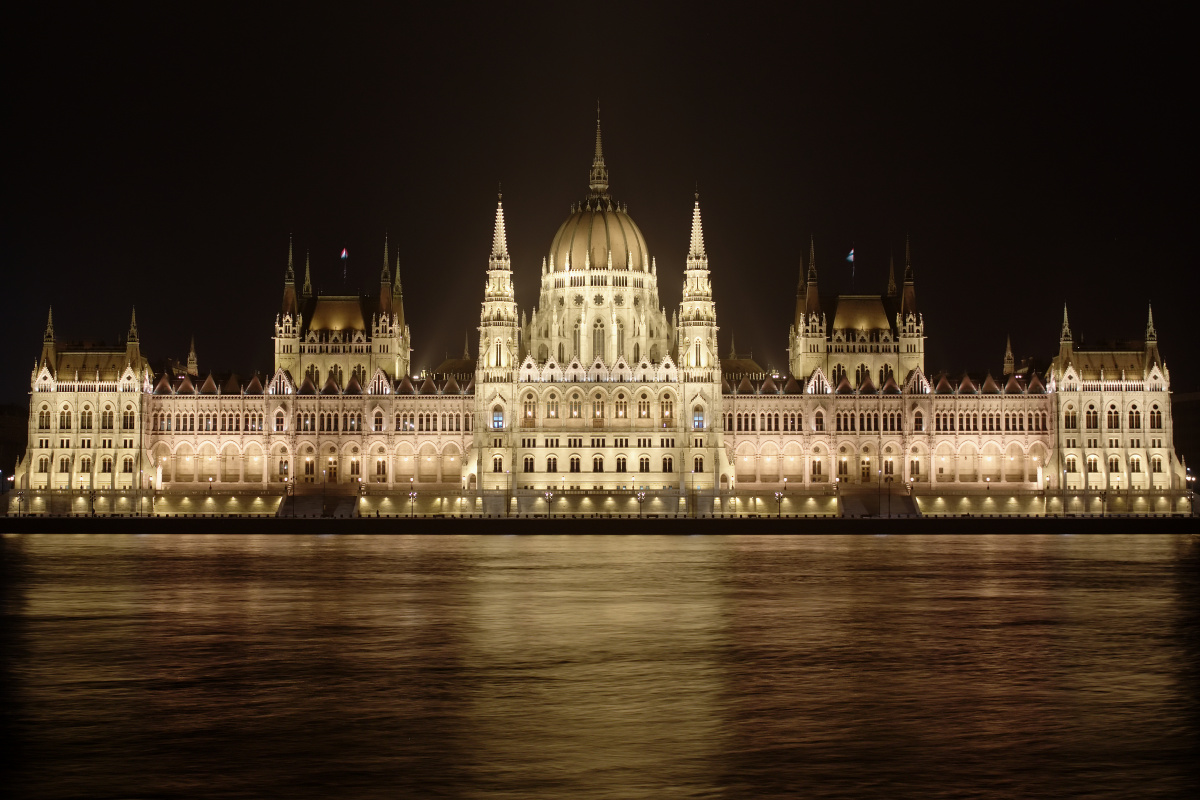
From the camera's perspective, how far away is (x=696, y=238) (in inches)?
5315

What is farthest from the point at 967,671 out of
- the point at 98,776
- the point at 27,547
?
the point at 27,547

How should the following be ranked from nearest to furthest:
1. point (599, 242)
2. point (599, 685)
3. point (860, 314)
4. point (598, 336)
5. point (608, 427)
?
point (599, 685)
point (608, 427)
point (598, 336)
point (599, 242)
point (860, 314)

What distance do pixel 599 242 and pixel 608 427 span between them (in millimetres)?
20823

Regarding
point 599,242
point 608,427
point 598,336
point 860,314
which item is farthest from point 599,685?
point 860,314

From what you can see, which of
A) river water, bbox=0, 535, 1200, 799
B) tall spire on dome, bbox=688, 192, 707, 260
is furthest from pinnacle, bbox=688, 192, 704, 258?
river water, bbox=0, 535, 1200, 799

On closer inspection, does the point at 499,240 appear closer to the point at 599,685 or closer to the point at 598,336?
the point at 598,336

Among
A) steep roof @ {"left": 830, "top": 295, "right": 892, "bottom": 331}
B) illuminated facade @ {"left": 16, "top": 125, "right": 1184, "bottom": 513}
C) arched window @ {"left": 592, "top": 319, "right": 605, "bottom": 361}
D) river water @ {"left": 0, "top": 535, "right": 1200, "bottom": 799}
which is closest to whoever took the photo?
river water @ {"left": 0, "top": 535, "right": 1200, "bottom": 799}

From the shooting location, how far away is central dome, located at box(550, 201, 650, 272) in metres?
139

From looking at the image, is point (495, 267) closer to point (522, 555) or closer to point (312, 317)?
point (312, 317)

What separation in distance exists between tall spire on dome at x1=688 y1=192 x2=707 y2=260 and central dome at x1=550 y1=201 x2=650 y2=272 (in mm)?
6792

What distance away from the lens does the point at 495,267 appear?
133250mm

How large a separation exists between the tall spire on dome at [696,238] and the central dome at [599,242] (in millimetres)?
6792

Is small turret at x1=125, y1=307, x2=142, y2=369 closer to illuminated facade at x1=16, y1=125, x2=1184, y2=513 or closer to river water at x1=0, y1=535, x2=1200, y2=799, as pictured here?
illuminated facade at x1=16, y1=125, x2=1184, y2=513

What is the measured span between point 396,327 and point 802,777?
397 ft
